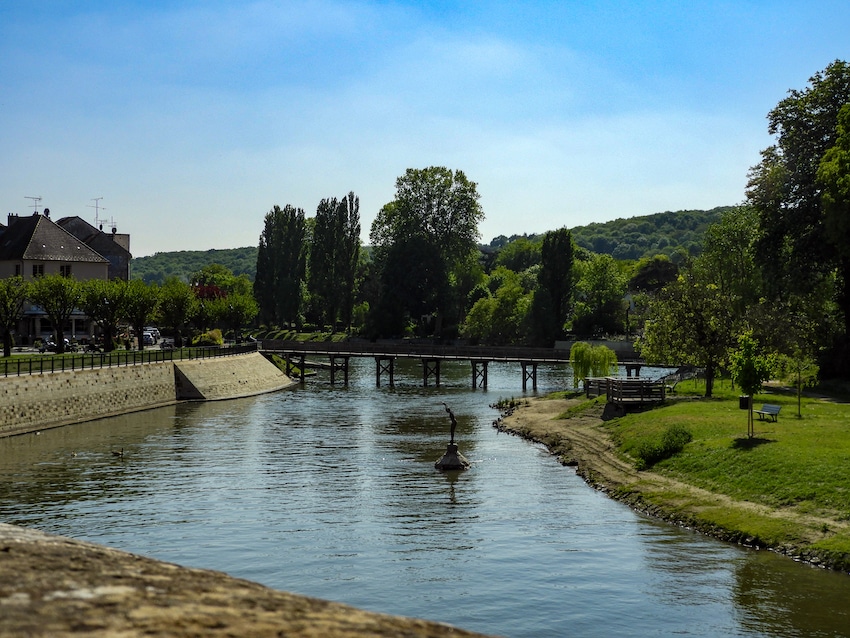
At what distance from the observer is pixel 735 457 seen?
1410 inches

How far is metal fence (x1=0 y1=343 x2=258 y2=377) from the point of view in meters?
58.6

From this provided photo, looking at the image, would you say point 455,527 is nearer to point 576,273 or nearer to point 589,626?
point 589,626

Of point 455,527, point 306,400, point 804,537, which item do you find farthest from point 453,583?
point 306,400

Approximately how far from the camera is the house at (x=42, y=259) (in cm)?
9938

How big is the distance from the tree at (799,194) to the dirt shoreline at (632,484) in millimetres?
17757

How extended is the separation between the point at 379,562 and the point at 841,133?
4439 cm

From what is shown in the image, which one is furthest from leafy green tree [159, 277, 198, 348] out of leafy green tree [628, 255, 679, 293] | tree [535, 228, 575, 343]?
leafy green tree [628, 255, 679, 293]

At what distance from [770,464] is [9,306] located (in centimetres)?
5942

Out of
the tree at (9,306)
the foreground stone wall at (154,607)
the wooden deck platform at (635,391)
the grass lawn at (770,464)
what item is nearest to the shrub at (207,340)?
the tree at (9,306)

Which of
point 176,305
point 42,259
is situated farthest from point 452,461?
point 42,259

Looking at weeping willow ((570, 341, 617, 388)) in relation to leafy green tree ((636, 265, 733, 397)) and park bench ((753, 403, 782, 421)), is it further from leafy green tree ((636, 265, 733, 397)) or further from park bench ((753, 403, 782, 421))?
park bench ((753, 403, 782, 421))

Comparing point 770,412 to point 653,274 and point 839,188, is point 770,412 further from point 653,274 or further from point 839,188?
point 653,274

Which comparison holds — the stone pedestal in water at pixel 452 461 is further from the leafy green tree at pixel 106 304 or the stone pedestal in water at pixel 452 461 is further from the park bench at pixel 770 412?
the leafy green tree at pixel 106 304

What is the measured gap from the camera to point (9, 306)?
73.8 m
